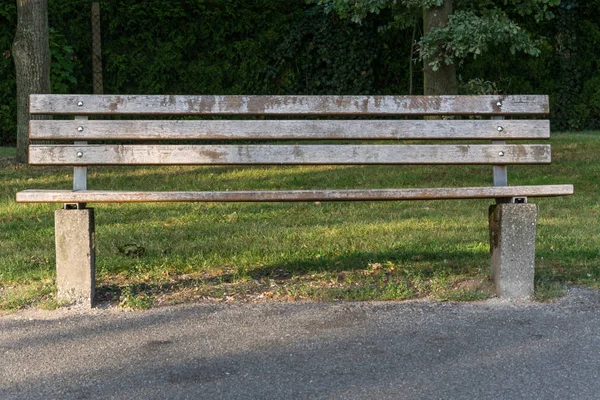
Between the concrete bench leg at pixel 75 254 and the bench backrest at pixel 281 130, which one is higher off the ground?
the bench backrest at pixel 281 130

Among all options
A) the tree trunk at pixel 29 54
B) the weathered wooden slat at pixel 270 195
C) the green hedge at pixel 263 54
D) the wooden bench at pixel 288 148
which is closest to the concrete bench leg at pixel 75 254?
the wooden bench at pixel 288 148

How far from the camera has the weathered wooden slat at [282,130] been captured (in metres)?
4.71

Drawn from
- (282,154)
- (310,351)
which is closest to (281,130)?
(282,154)

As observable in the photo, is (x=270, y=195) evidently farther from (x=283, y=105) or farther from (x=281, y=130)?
(x=283, y=105)

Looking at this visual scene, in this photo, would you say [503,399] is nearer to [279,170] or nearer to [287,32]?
[279,170]

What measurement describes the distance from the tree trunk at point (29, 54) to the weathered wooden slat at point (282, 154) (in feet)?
22.2

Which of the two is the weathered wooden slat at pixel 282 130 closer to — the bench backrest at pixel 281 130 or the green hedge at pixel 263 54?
the bench backrest at pixel 281 130

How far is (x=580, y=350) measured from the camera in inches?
154

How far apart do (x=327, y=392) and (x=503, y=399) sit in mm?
652

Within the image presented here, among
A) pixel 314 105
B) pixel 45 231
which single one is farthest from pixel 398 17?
pixel 314 105

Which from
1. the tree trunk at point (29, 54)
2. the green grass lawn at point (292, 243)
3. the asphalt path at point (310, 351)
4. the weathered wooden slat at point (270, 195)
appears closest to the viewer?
the asphalt path at point (310, 351)

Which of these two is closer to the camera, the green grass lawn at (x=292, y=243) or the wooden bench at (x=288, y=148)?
the wooden bench at (x=288, y=148)

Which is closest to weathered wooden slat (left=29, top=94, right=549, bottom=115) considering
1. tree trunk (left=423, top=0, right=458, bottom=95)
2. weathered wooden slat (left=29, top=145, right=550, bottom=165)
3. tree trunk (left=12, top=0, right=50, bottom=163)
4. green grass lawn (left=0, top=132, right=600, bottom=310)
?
weathered wooden slat (left=29, top=145, right=550, bottom=165)

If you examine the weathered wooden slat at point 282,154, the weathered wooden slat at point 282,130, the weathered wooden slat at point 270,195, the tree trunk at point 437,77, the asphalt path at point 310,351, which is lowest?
the asphalt path at point 310,351
